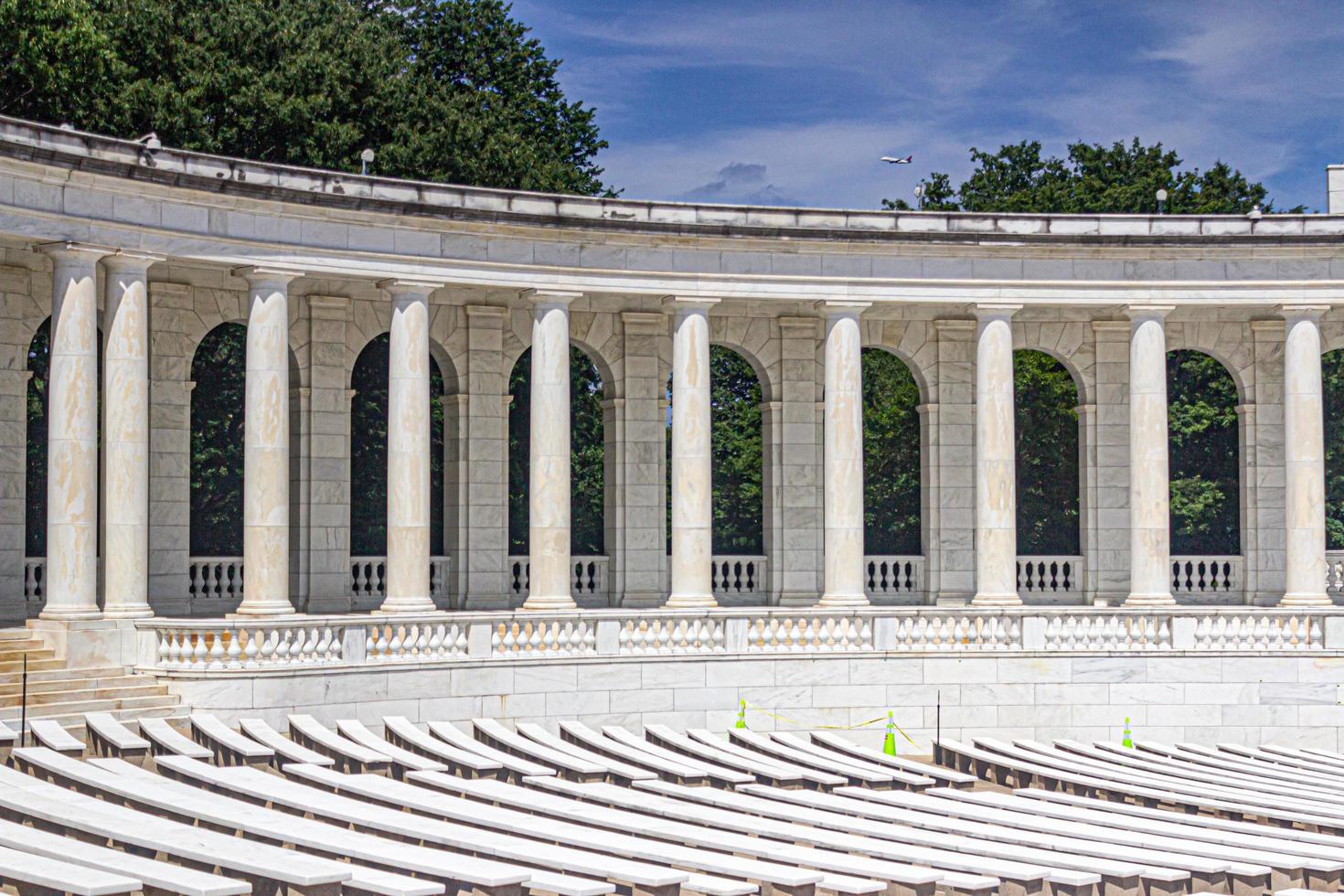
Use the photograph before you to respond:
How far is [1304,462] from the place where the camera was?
3300 inches

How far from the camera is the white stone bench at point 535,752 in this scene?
5288 centimetres

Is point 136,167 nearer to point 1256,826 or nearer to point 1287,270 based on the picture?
point 1256,826

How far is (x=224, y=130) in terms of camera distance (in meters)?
108

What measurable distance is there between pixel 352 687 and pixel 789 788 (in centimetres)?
2188

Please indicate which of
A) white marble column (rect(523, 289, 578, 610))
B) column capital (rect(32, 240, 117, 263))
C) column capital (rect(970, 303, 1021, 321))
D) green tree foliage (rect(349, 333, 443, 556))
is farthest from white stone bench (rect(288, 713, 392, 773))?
green tree foliage (rect(349, 333, 443, 556))

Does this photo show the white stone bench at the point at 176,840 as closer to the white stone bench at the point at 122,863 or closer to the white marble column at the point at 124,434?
the white stone bench at the point at 122,863

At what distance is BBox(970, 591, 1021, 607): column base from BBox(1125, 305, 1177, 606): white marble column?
5.89 meters

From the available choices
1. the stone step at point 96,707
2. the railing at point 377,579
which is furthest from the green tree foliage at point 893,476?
the stone step at point 96,707

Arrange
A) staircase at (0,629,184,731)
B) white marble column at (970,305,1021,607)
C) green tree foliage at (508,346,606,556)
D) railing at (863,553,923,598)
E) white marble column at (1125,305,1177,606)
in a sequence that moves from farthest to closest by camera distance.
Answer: green tree foliage at (508,346,606,556)
railing at (863,553,923,598)
white marble column at (1125,305,1177,606)
white marble column at (970,305,1021,607)
staircase at (0,629,184,731)

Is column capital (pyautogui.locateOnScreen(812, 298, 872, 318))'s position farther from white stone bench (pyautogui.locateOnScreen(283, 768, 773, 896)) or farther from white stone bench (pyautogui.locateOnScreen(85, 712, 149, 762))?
white stone bench (pyautogui.locateOnScreen(85, 712, 149, 762))

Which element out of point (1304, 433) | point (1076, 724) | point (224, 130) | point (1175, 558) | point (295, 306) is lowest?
point (1076, 724)

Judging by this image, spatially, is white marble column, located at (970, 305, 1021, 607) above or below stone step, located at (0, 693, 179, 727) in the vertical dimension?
above

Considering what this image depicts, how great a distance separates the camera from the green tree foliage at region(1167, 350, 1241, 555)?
5408 inches

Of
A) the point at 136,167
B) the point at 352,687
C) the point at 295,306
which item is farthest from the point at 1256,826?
the point at 295,306
